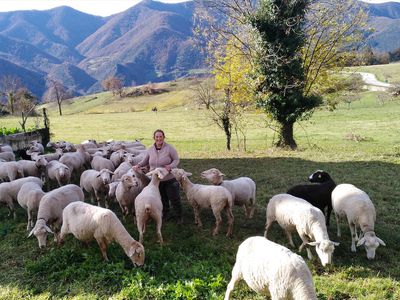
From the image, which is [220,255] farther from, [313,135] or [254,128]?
[254,128]

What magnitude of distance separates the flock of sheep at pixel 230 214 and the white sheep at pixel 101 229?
0.02 m

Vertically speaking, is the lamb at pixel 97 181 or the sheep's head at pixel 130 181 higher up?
the sheep's head at pixel 130 181

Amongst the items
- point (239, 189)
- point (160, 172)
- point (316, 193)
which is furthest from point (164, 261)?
point (316, 193)

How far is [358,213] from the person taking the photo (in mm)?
7969

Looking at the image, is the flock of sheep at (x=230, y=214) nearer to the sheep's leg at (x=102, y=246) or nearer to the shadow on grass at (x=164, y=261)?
the sheep's leg at (x=102, y=246)

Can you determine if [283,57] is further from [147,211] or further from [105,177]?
[147,211]

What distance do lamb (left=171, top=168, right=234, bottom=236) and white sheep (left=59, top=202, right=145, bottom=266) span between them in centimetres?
227

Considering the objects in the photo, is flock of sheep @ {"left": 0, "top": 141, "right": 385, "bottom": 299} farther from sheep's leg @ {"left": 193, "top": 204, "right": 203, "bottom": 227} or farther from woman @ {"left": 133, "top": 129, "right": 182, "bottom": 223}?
woman @ {"left": 133, "top": 129, "right": 182, "bottom": 223}

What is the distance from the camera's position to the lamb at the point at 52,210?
812 centimetres

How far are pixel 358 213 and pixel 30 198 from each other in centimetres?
762

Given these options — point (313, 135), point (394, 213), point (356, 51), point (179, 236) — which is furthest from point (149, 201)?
point (313, 135)

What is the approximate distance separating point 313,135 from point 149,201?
2609 centimetres

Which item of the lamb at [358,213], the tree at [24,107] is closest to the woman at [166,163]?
the lamb at [358,213]

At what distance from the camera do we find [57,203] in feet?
29.2
